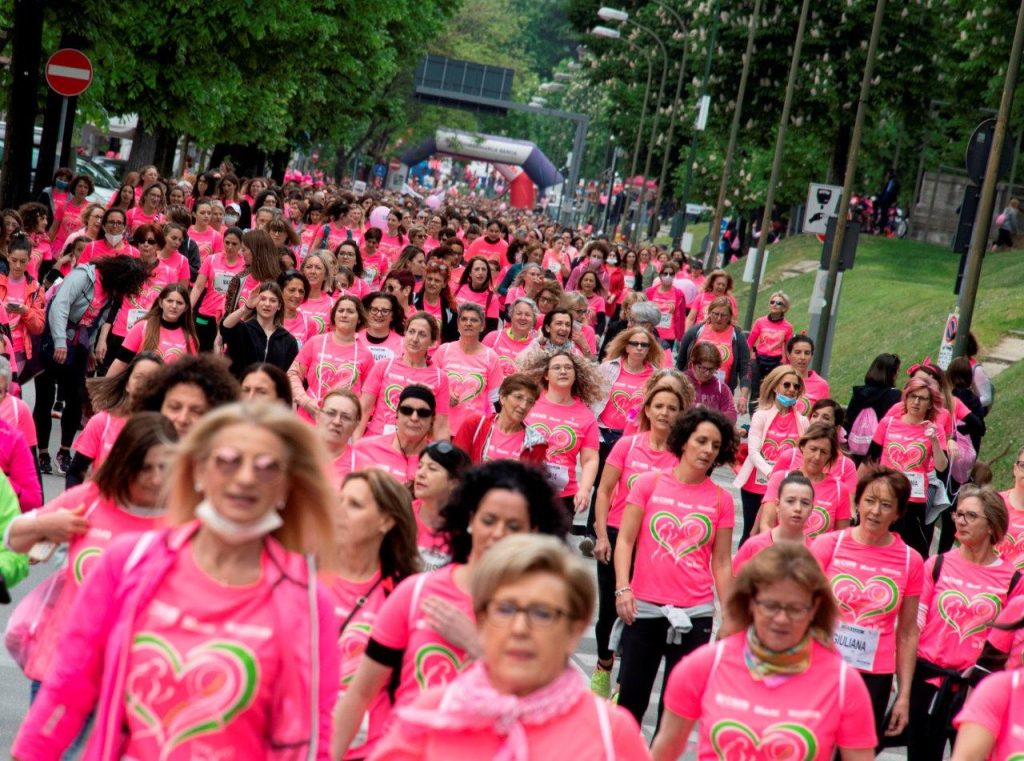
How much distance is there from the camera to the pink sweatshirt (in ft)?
14.3

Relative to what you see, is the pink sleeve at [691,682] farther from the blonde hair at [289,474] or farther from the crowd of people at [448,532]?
the blonde hair at [289,474]

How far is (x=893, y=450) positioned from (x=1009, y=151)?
7551 millimetres

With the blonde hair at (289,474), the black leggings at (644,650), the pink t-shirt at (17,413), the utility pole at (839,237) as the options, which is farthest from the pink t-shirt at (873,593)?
the utility pole at (839,237)

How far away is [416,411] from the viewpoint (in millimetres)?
9133

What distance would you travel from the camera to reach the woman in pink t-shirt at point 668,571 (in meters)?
8.85

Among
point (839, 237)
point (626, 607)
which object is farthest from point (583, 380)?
point (839, 237)

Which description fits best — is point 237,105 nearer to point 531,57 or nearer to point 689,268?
point 689,268

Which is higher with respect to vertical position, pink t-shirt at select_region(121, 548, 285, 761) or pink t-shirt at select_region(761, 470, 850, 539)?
pink t-shirt at select_region(121, 548, 285, 761)

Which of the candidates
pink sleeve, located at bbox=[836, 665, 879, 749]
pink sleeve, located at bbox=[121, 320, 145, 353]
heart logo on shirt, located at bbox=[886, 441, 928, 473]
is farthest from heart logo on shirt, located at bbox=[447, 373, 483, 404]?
pink sleeve, located at bbox=[836, 665, 879, 749]

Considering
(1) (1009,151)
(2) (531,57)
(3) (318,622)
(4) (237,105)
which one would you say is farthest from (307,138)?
(2) (531,57)

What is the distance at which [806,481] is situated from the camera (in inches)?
360

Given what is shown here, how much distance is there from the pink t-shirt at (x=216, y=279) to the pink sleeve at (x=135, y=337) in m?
4.24

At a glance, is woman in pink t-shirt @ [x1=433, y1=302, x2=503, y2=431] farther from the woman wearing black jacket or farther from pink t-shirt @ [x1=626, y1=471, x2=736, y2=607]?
pink t-shirt @ [x1=626, y1=471, x2=736, y2=607]

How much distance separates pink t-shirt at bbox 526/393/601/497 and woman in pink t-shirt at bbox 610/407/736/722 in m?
2.64
